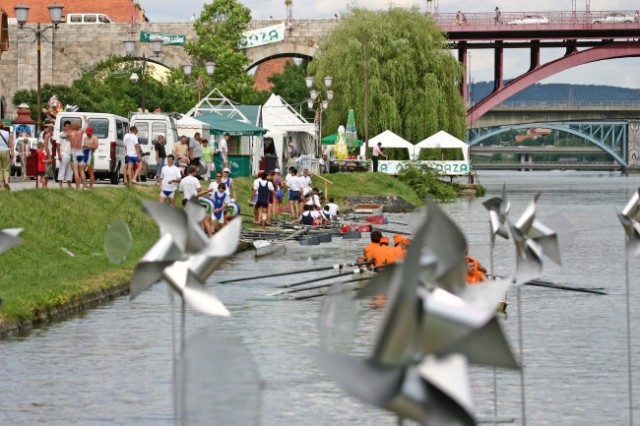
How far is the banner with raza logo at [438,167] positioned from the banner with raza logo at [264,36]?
827 inches

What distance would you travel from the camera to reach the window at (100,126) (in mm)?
41062

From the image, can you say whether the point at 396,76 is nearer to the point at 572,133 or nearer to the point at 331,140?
the point at 331,140

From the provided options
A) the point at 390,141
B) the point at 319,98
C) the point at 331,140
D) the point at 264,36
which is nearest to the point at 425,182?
the point at 390,141

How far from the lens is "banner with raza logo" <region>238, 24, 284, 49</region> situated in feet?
297

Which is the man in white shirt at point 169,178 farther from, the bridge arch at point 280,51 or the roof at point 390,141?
the bridge arch at point 280,51

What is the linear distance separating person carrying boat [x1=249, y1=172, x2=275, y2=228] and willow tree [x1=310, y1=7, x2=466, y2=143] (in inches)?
1389

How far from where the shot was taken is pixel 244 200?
146 ft

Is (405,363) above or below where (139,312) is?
above

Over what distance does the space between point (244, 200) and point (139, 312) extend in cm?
2130

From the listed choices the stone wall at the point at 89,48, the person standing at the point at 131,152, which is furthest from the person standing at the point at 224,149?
the stone wall at the point at 89,48

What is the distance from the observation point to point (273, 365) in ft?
60.6

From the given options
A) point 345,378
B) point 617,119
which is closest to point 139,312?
point 345,378

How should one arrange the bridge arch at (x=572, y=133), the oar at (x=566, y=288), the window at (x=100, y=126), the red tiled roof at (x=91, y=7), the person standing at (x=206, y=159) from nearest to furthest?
the oar at (x=566, y=288) < the window at (x=100, y=126) < the person standing at (x=206, y=159) < the red tiled roof at (x=91, y=7) < the bridge arch at (x=572, y=133)

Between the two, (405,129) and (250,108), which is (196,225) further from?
(405,129)
